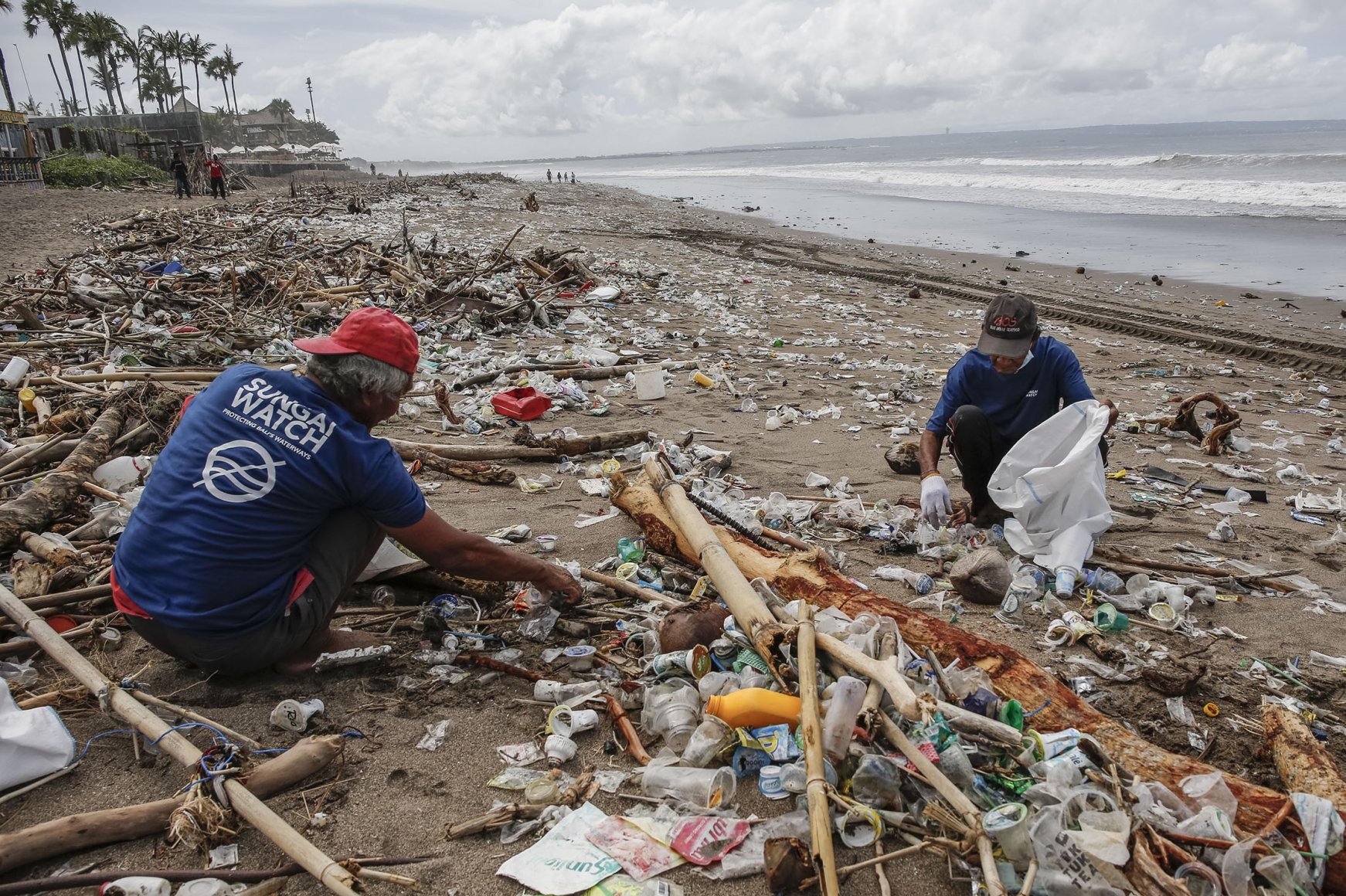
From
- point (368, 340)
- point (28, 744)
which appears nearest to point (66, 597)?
point (28, 744)

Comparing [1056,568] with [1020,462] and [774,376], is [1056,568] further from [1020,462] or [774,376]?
[774,376]

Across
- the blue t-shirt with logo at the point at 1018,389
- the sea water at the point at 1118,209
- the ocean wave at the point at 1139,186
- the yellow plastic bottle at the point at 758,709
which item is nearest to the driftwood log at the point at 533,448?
the blue t-shirt with logo at the point at 1018,389

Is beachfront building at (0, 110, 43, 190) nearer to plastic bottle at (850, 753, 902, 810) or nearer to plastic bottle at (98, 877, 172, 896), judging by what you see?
plastic bottle at (98, 877, 172, 896)

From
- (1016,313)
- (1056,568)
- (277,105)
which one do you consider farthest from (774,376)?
(277,105)

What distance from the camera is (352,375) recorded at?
8.11 feet

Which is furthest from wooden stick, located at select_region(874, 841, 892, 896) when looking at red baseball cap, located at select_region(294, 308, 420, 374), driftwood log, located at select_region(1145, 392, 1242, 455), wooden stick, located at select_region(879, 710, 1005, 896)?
driftwood log, located at select_region(1145, 392, 1242, 455)

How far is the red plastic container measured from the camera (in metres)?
5.68

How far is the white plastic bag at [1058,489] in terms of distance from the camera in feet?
11.9

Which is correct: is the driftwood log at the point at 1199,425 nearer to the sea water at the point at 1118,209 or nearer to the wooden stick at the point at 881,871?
the wooden stick at the point at 881,871

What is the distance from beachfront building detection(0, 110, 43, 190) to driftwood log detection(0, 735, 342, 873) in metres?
31.1

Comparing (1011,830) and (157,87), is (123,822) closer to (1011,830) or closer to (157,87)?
(1011,830)

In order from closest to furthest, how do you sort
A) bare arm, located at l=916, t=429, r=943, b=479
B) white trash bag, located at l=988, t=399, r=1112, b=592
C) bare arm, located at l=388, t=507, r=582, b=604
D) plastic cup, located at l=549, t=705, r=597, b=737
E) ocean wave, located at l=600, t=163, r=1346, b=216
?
plastic cup, located at l=549, t=705, r=597, b=737
bare arm, located at l=388, t=507, r=582, b=604
white trash bag, located at l=988, t=399, r=1112, b=592
bare arm, located at l=916, t=429, r=943, b=479
ocean wave, located at l=600, t=163, r=1346, b=216

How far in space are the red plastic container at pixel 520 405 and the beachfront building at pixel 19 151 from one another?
28.0 meters

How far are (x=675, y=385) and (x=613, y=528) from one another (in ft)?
10.3
